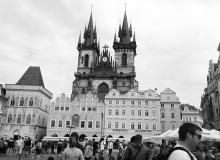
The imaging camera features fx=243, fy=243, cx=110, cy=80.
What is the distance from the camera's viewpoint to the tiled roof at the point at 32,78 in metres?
55.5

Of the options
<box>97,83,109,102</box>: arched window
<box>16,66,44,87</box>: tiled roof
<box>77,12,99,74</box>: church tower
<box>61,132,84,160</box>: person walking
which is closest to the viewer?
<box>61,132,84,160</box>: person walking

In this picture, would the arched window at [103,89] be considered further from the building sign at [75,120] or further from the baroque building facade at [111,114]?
the building sign at [75,120]

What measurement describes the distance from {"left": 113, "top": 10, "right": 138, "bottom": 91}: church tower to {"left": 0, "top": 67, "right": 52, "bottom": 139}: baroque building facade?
2060 centimetres

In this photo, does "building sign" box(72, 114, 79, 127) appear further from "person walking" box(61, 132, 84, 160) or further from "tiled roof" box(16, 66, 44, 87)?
"person walking" box(61, 132, 84, 160)

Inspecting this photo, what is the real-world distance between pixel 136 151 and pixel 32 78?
2143 inches

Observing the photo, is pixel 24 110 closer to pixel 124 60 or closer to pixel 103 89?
pixel 103 89

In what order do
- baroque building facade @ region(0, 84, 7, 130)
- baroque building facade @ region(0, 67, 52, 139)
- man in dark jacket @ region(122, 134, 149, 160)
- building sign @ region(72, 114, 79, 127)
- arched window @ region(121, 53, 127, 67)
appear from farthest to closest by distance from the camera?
arched window @ region(121, 53, 127, 67) < building sign @ region(72, 114, 79, 127) < baroque building facade @ region(0, 67, 52, 139) < baroque building facade @ region(0, 84, 7, 130) < man in dark jacket @ region(122, 134, 149, 160)

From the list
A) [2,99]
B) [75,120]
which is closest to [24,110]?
[2,99]

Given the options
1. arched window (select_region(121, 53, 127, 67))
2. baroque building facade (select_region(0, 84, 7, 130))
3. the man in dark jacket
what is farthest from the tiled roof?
the man in dark jacket

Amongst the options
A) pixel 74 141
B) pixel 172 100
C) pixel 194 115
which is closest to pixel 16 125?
pixel 172 100

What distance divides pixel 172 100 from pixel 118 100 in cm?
1218

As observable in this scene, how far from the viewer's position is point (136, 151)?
Result: 574cm

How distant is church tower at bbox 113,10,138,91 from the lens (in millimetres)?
63875

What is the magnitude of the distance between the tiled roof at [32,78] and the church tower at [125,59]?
2011cm
